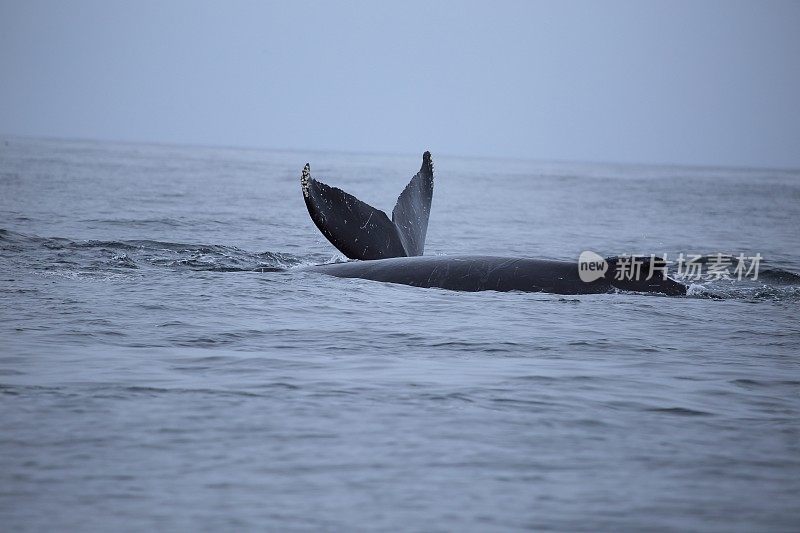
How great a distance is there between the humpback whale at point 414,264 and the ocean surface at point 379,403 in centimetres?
26

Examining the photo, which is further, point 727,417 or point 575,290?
point 575,290

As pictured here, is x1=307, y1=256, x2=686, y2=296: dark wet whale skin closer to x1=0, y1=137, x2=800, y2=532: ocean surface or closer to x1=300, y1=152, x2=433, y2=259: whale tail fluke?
x1=0, y1=137, x2=800, y2=532: ocean surface

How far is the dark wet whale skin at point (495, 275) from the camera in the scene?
11461 millimetres

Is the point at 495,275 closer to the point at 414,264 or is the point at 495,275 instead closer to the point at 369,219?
the point at 414,264

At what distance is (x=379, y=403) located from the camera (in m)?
6.69

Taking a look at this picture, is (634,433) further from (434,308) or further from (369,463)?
(434,308)

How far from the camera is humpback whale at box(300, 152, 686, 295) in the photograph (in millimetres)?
11531

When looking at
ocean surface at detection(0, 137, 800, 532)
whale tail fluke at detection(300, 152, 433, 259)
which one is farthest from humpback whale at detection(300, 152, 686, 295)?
ocean surface at detection(0, 137, 800, 532)

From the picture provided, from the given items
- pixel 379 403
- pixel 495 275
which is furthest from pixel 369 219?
pixel 379 403

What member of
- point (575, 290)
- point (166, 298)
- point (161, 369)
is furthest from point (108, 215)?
point (161, 369)

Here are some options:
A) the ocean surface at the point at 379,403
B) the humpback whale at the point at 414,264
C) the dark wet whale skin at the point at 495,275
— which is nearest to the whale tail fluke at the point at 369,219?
the humpback whale at the point at 414,264

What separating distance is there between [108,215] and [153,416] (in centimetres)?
1782

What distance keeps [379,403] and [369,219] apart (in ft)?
19.5

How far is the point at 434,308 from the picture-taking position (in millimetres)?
10664
